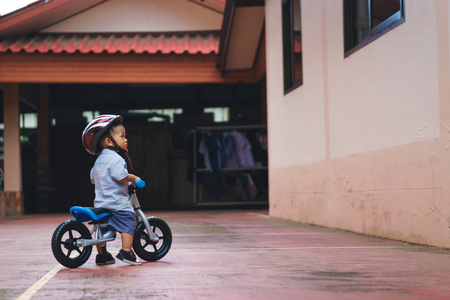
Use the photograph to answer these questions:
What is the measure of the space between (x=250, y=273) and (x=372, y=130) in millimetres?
3469

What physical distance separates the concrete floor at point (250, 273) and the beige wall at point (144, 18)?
32.0 ft

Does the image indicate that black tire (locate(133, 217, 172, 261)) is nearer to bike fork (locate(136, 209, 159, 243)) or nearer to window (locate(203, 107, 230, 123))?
bike fork (locate(136, 209, 159, 243))

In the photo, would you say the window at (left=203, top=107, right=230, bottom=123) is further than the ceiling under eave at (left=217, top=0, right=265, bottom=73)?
Yes

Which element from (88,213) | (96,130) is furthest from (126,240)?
(96,130)

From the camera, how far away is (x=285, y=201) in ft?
36.3

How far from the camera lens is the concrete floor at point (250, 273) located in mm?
3564

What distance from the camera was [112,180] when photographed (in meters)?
4.91

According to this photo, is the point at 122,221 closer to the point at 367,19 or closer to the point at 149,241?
the point at 149,241

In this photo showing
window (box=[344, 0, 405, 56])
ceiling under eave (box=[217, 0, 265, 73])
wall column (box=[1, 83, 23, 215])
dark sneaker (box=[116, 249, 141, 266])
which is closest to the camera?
dark sneaker (box=[116, 249, 141, 266])

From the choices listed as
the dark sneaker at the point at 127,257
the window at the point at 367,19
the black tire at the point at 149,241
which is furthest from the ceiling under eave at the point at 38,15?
the dark sneaker at the point at 127,257

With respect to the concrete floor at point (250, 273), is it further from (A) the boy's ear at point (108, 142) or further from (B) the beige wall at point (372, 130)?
(A) the boy's ear at point (108, 142)

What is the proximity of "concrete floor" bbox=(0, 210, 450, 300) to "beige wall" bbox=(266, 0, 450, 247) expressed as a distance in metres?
0.53

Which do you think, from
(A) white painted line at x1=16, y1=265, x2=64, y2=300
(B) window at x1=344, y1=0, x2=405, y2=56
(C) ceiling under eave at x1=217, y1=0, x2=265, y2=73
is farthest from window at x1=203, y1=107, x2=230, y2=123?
(A) white painted line at x1=16, y1=265, x2=64, y2=300

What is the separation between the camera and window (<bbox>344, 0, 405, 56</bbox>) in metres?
6.82
